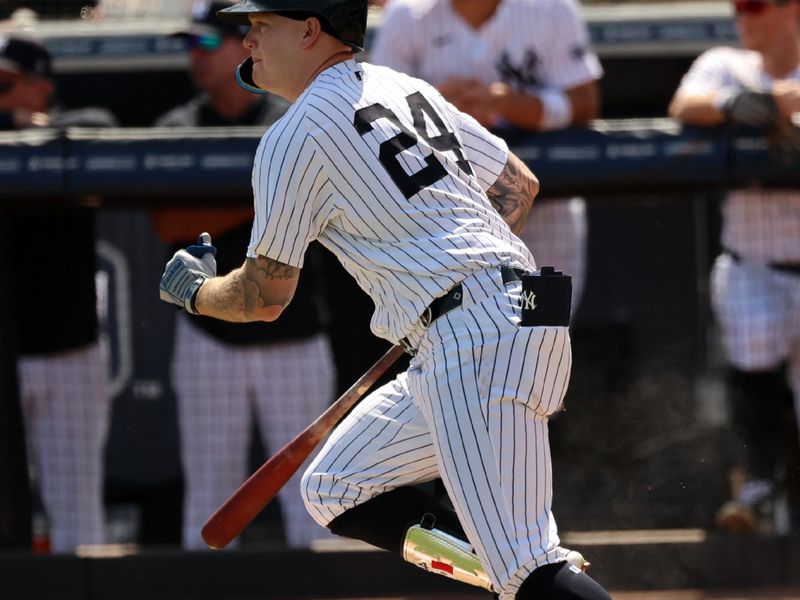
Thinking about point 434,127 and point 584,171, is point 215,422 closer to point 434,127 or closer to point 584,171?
point 584,171

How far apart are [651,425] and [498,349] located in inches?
82.0

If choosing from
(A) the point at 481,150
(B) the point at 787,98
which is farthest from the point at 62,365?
(B) the point at 787,98

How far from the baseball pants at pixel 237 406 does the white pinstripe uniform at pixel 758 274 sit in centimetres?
133

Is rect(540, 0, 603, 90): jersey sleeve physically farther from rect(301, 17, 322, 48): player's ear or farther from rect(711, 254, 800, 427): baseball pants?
rect(301, 17, 322, 48): player's ear

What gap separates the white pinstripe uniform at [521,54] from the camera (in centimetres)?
461

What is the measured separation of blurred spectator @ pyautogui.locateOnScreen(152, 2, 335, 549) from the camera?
4582mm

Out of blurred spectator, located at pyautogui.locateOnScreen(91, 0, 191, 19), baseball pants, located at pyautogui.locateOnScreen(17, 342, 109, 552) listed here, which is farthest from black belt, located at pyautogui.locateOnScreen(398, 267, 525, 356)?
blurred spectator, located at pyautogui.locateOnScreen(91, 0, 191, 19)

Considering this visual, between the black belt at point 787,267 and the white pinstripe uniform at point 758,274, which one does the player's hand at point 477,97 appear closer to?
the white pinstripe uniform at point 758,274

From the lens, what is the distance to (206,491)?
4594mm

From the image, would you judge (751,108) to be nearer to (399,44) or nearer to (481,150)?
(399,44)

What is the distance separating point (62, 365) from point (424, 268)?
7.59ft

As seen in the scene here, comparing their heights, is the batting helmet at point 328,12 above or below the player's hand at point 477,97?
above

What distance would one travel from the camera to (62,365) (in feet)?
15.3

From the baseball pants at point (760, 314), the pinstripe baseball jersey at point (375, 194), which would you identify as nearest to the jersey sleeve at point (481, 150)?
the pinstripe baseball jersey at point (375, 194)
